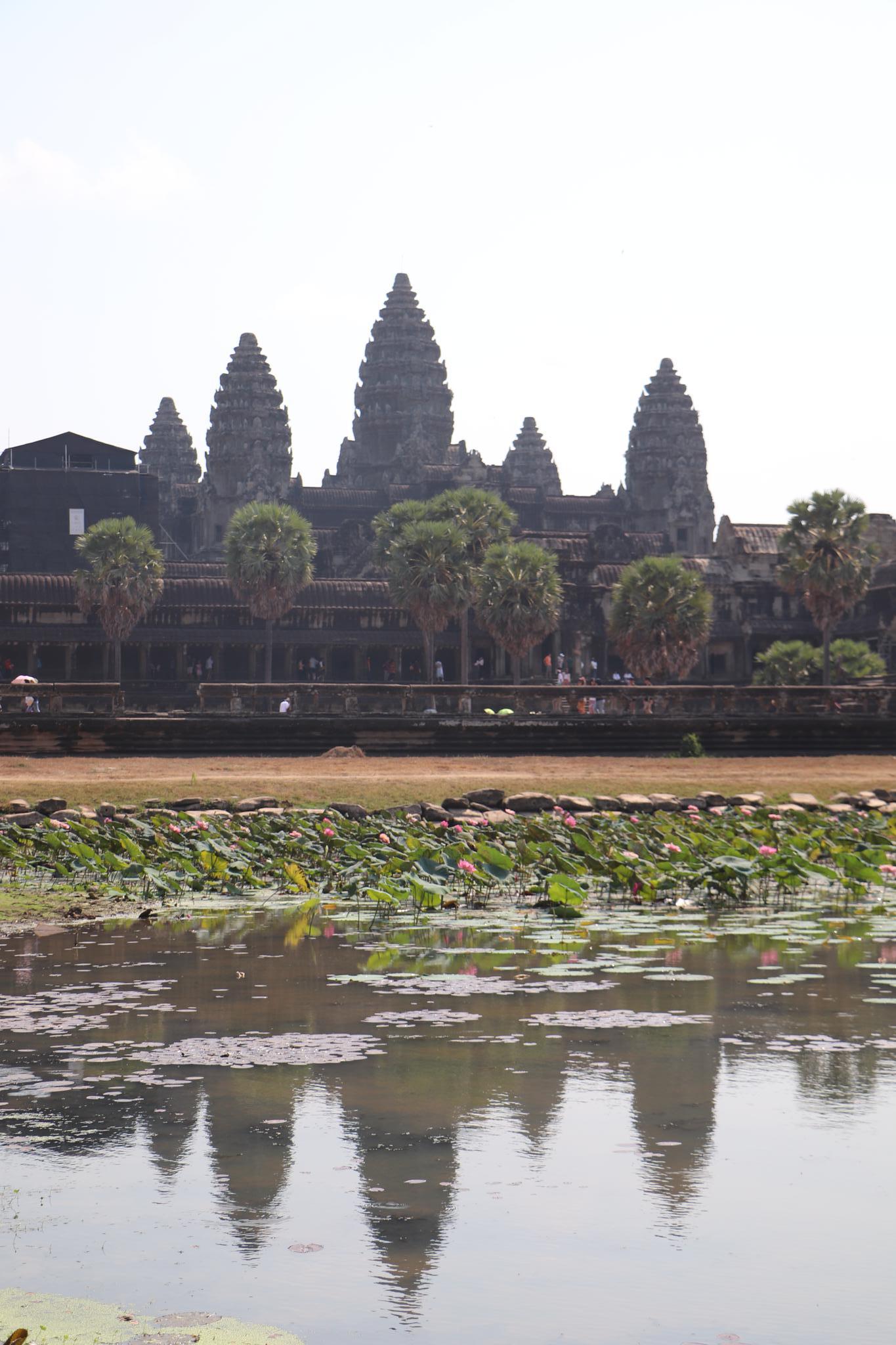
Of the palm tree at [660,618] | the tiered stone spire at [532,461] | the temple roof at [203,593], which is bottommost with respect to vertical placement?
the palm tree at [660,618]

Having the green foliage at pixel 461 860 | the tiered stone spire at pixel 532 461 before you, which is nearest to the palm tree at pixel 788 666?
the green foliage at pixel 461 860

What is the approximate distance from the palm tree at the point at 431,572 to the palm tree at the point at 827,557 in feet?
40.7

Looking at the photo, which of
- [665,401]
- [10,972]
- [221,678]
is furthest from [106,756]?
[665,401]

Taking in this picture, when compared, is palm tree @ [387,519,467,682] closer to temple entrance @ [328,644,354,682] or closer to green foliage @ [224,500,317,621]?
green foliage @ [224,500,317,621]

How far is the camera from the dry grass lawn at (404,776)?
89.7ft

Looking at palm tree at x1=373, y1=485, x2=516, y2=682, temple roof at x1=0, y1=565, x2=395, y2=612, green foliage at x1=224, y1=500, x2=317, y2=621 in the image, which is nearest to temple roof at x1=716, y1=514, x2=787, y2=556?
palm tree at x1=373, y1=485, x2=516, y2=682

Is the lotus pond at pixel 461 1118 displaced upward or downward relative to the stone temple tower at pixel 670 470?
downward

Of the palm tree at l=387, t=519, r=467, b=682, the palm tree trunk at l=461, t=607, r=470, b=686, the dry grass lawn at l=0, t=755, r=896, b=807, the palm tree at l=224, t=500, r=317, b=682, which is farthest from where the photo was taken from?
the palm tree at l=224, t=500, r=317, b=682

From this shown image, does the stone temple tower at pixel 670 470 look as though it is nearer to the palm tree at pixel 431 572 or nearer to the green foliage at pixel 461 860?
the palm tree at pixel 431 572

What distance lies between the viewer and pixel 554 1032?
9391 millimetres

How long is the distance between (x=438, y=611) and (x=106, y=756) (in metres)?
30.1

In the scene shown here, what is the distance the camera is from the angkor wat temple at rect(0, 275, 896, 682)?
236 ft

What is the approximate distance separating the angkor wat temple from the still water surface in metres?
59.2

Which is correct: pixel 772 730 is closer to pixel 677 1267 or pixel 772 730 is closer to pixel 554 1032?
pixel 554 1032
